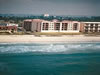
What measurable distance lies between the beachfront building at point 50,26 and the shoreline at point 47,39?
989 millimetres

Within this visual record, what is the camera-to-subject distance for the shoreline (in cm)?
1005

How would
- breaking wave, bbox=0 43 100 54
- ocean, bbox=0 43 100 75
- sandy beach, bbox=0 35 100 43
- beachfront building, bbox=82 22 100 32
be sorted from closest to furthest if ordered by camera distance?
ocean, bbox=0 43 100 75, breaking wave, bbox=0 43 100 54, sandy beach, bbox=0 35 100 43, beachfront building, bbox=82 22 100 32

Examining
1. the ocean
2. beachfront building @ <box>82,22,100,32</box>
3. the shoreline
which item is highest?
beachfront building @ <box>82,22,100,32</box>

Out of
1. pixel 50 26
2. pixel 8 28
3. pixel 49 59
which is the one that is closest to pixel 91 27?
pixel 50 26

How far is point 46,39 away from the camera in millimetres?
10508

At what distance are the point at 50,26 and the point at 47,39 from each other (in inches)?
66.6

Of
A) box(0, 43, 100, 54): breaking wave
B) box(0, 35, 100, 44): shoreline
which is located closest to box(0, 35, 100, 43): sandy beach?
box(0, 35, 100, 44): shoreline

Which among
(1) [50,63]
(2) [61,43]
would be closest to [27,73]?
(1) [50,63]

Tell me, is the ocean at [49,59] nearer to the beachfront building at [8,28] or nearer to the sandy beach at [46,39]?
the sandy beach at [46,39]

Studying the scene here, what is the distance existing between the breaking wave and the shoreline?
594mm

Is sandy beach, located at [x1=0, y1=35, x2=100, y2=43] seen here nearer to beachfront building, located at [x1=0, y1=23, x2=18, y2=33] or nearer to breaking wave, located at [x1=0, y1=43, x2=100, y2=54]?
breaking wave, located at [x1=0, y1=43, x2=100, y2=54]

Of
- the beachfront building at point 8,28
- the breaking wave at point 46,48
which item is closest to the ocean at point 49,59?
the breaking wave at point 46,48

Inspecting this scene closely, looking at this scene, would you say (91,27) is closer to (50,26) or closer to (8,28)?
(50,26)

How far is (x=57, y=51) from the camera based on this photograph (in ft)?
28.4
